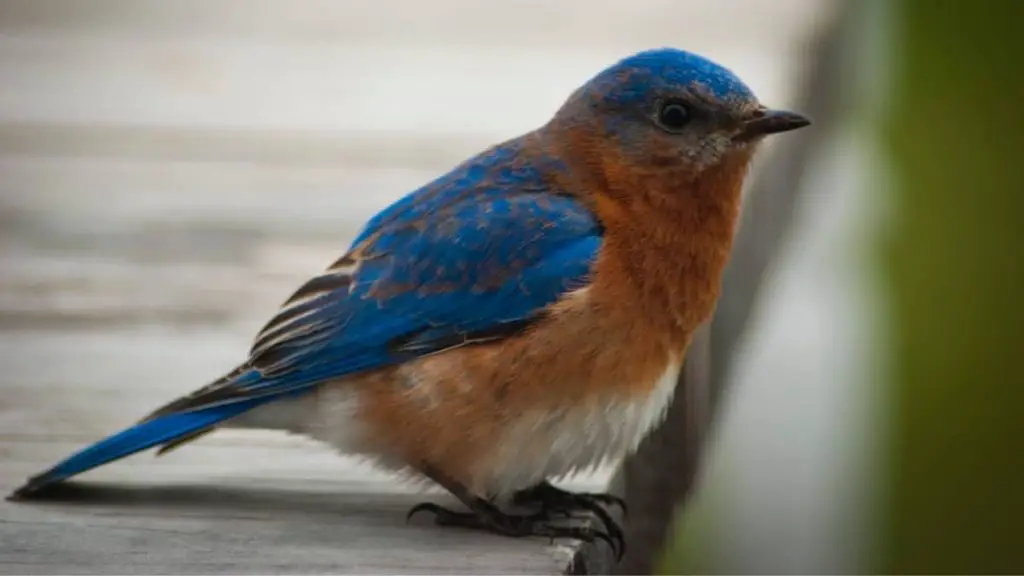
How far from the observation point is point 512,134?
325 cm

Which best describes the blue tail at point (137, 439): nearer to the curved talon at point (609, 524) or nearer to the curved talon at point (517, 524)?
the curved talon at point (517, 524)

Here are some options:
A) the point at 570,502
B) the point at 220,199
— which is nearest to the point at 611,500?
the point at 570,502

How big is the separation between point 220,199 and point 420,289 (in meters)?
1.19

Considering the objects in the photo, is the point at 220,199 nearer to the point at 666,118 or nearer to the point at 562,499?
the point at 666,118

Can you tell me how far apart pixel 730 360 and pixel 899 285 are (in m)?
1.36

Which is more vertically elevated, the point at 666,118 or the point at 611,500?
the point at 666,118

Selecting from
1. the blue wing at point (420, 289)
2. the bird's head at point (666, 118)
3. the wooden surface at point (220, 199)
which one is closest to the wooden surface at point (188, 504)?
the wooden surface at point (220, 199)

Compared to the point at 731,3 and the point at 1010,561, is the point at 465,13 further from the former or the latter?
the point at 1010,561

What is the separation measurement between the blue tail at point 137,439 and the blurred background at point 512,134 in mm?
499

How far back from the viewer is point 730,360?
9.30 feet

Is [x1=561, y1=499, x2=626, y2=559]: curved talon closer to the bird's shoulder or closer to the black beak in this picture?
the bird's shoulder

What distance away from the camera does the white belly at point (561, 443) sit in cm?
202

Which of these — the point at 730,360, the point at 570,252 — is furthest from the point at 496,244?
the point at 730,360

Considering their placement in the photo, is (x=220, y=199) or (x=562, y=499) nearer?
(x=562, y=499)
